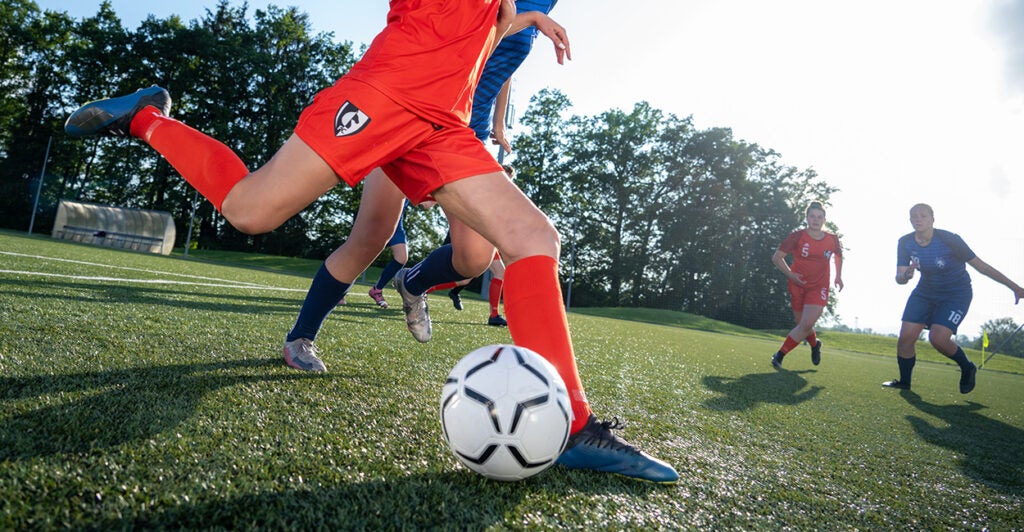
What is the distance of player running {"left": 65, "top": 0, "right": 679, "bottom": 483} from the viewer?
1.72m

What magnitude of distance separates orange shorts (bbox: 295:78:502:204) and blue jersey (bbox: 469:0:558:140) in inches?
38.5

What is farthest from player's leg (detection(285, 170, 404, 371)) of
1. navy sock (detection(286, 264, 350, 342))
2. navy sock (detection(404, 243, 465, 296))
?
navy sock (detection(404, 243, 465, 296))

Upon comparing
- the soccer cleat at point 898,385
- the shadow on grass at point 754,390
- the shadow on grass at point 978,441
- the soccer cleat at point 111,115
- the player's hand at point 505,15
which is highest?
the player's hand at point 505,15

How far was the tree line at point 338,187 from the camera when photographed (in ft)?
117

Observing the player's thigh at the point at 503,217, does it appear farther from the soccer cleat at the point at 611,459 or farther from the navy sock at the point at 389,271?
the navy sock at the point at 389,271

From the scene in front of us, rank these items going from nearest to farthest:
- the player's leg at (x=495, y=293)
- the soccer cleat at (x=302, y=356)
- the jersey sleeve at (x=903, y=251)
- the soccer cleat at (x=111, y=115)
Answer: the soccer cleat at (x=111, y=115)
the soccer cleat at (x=302, y=356)
the jersey sleeve at (x=903, y=251)
the player's leg at (x=495, y=293)

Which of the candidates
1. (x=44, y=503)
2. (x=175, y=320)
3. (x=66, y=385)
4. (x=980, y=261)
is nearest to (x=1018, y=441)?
(x=980, y=261)

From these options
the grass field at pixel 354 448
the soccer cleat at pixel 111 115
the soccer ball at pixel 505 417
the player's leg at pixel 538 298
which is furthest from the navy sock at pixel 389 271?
the soccer ball at pixel 505 417

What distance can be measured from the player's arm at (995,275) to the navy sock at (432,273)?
240 inches

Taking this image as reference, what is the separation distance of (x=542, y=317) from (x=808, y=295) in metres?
6.99

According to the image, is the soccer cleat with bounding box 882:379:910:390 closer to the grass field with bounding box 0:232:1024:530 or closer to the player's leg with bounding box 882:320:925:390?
the player's leg with bounding box 882:320:925:390

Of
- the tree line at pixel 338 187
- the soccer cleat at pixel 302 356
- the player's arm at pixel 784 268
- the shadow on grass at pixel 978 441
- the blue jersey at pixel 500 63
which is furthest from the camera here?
the tree line at pixel 338 187

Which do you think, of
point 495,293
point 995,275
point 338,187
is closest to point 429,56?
point 495,293

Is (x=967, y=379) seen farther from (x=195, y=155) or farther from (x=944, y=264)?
(x=195, y=155)
